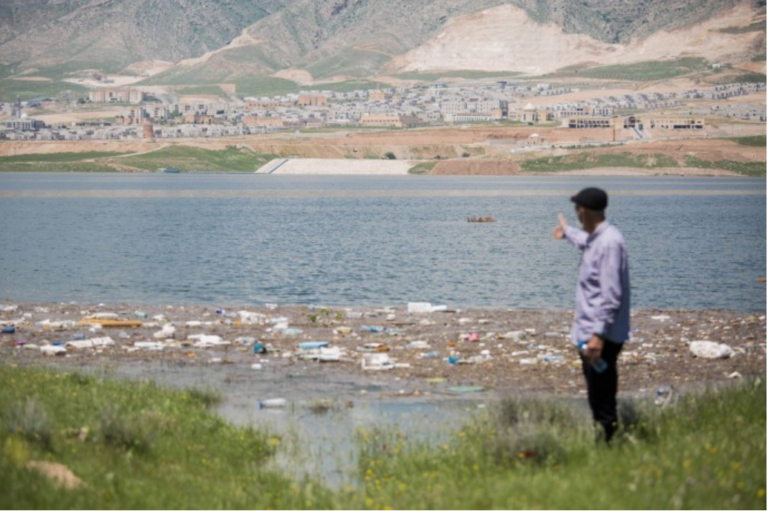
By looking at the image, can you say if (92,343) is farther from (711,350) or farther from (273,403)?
(711,350)

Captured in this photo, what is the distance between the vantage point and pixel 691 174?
612 ft

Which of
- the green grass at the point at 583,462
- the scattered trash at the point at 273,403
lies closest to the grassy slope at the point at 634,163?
the scattered trash at the point at 273,403

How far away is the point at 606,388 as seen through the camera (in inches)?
554

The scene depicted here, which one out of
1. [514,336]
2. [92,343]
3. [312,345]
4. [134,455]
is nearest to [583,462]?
[134,455]

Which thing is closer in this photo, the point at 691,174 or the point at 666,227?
the point at 666,227

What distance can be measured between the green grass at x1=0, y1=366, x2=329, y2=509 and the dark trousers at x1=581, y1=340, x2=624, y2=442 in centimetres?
340

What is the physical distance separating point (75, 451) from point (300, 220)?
74.9 meters

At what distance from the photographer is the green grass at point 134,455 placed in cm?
1274

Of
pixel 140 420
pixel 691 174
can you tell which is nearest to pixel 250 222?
pixel 140 420

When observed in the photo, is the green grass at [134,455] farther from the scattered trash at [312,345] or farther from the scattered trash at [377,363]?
the scattered trash at [312,345]

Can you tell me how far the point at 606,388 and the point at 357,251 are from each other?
46.6m

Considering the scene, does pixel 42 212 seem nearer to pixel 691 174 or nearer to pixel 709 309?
pixel 709 309

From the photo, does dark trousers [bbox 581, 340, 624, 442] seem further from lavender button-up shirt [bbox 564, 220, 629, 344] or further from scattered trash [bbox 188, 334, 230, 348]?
scattered trash [bbox 188, 334, 230, 348]

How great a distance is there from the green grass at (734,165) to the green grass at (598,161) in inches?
114
